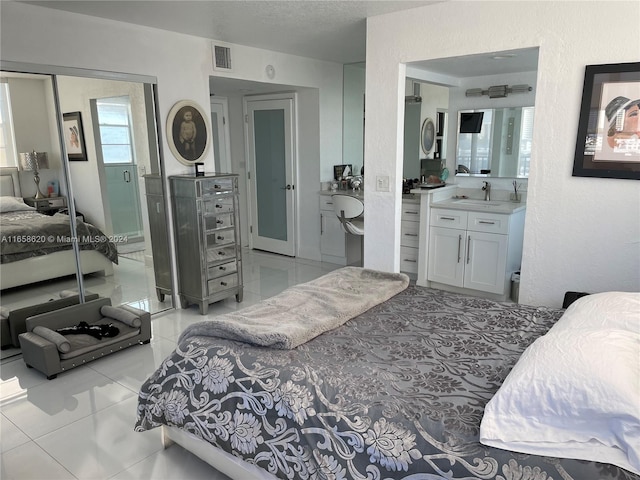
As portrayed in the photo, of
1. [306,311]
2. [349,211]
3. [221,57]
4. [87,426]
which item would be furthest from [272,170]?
[87,426]

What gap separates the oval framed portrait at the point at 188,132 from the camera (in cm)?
397

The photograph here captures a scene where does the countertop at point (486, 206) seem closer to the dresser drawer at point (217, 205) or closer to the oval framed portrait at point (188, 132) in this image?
the dresser drawer at point (217, 205)

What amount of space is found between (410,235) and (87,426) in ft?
10.7

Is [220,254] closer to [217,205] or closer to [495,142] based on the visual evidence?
[217,205]

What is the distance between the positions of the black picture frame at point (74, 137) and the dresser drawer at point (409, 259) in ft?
9.98

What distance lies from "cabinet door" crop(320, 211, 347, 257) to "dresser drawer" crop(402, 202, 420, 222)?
42.1 inches

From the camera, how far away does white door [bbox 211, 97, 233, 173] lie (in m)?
6.07

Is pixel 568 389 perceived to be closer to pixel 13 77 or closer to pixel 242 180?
pixel 13 77

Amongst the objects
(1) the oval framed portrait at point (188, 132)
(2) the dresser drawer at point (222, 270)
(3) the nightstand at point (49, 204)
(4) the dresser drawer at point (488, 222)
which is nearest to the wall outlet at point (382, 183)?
(4) the dresser drawer at point (488, 222)

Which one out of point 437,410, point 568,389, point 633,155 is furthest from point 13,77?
point 633,155

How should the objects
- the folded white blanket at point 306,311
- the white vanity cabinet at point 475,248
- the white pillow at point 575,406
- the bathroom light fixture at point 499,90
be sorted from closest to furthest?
the white pillow at point 575,406, the folded white blanket at point 306,311, the white vanity cabinet at point 475,248, the bathroom light fixture at point 499,90

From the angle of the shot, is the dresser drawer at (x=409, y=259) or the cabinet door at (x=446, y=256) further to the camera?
the dresser drawer at (x=409, y=259)

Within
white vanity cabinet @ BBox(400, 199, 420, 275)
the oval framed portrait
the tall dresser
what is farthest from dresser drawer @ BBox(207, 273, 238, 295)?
white vanity cabinet @ BBox(400, 199, 420, 275)

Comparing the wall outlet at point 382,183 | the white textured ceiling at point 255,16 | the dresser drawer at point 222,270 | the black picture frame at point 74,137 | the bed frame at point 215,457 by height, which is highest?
the white textured ceiling at point 255,16
